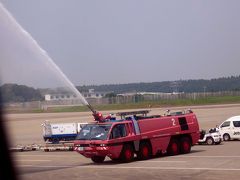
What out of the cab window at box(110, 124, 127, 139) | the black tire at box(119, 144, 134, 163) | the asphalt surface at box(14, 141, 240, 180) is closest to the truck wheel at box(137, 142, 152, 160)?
the asphalt surface at box(14, 141, 240, 180)

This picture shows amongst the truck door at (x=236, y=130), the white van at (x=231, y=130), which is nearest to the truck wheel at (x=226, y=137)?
the white van at (x=231, y=130)

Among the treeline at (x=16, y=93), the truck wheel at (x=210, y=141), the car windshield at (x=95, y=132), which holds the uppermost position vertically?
the treeline at (x=16, y=93)

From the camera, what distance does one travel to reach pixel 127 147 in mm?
29281

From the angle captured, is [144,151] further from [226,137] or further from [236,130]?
[226,137]

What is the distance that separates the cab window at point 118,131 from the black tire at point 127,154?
0.63 meters

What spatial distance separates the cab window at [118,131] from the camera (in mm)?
28703

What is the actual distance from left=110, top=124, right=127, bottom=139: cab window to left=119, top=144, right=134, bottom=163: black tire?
2.08ft

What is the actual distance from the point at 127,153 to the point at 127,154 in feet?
0.18

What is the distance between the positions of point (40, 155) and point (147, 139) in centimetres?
874

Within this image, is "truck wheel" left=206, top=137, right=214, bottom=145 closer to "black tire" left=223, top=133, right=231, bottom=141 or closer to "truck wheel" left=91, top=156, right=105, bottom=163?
"black tire" left=223, top=133, right=231, bottom=141

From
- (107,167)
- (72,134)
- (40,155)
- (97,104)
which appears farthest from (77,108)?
(107,167)

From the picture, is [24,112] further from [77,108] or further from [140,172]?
[140,172]

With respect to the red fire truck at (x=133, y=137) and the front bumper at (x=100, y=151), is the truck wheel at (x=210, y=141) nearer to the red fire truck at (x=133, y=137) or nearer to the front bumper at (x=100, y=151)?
the red fire truck at (x=133, y=137)

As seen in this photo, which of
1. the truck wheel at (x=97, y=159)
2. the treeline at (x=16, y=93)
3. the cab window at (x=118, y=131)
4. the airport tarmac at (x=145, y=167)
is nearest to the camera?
the airport tarmac at (x=145, y=167)
